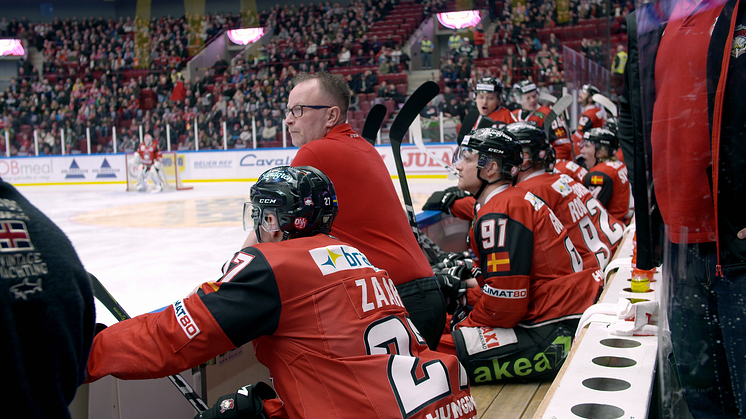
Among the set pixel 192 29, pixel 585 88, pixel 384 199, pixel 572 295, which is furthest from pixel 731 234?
pixel 192 29

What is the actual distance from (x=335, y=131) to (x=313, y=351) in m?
0.93

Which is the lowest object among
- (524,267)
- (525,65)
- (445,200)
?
(524,267)

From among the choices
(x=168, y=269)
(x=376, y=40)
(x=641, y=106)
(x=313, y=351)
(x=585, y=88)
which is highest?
(x=376, y=40)

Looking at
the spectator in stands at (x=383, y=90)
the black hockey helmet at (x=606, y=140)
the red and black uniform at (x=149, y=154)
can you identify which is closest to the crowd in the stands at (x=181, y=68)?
the spectator in stands at (x=383, y=90)

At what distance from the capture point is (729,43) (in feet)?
2.94

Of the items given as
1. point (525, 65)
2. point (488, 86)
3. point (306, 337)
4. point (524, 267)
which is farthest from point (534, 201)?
point (525, 65)

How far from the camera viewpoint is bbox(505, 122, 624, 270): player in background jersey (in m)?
2.52

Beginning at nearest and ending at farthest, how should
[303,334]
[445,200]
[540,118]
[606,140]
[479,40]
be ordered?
[303,334], [445,200], [606,140], [540,118], [479,40]

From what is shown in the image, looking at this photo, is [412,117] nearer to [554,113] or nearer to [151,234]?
[554,113]

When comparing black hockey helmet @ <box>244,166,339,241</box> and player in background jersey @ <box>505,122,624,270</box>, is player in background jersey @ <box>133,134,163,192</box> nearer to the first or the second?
player in background jersey @ <box>505,122,624,270</box>

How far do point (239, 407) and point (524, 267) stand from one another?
1084mm

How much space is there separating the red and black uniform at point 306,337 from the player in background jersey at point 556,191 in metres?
1.48

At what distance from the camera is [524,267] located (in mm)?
1951

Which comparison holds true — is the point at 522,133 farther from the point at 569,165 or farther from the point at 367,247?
the point at 569,165
